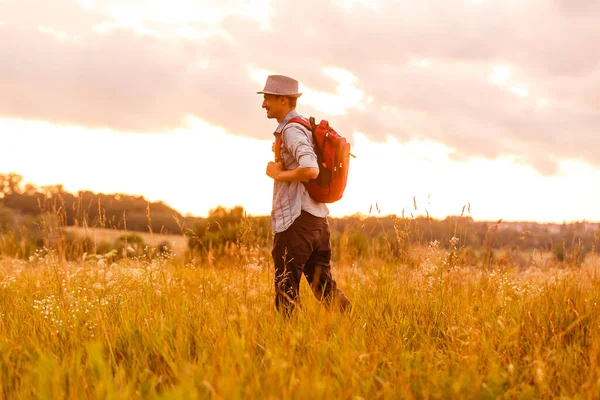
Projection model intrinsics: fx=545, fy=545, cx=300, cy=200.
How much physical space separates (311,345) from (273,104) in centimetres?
226

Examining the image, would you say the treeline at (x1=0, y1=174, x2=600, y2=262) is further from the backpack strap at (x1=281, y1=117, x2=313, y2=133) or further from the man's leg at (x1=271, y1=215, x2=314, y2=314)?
the backpack strap at (x1=281, y1=117, x2=313, y2=133)

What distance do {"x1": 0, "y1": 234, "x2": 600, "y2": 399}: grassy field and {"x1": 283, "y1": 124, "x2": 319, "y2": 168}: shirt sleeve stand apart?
3.92 ft

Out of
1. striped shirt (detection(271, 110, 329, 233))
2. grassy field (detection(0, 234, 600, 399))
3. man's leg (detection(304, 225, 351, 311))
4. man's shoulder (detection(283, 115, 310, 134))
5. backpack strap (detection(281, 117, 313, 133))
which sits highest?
backpack strap (detection(281, 117, 313, 133))

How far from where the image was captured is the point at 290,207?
4.79 meters

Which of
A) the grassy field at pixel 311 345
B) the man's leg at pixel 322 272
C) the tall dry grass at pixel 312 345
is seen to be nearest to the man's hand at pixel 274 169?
the man's leg at pixel 322 272

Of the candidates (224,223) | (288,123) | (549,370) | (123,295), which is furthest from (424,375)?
(224,223)

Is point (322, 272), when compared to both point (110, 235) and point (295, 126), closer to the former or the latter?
point (295, 126)

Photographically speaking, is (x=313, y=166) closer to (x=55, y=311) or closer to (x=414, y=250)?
(x=414, y=250)

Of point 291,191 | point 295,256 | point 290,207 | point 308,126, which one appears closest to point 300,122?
point 308,126

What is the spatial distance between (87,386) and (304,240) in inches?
85.8

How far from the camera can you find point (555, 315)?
171 inches

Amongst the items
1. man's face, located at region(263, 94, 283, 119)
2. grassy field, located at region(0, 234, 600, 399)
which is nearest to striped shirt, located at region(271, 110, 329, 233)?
man's face, located at region(263, 94, 283, 119)

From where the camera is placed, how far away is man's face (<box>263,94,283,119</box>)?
493 centimetres

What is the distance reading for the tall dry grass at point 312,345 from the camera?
124 inches
